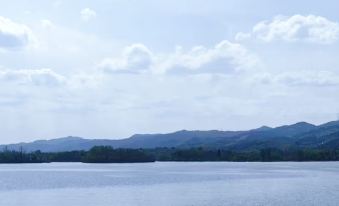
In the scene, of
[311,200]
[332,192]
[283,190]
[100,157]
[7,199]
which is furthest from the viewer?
[100,157]

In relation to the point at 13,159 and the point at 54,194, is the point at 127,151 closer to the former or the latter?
the point at 13,159

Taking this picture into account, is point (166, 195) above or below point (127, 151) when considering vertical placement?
below

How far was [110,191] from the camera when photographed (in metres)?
69.3

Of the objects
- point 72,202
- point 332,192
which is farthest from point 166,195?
point 332,192

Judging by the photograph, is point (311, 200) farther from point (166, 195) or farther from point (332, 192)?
point (166, 195)

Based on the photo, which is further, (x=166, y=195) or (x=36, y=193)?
(x=36, y=193)

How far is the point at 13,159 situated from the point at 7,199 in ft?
463

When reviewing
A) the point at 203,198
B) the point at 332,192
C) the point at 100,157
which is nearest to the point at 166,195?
the point at 203,198

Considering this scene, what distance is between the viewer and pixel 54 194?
66188 mm

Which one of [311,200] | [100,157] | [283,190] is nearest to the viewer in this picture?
[311,200]

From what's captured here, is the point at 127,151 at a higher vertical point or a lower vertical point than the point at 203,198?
higher

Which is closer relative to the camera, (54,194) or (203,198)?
(203,198)

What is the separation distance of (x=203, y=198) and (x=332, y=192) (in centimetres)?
1377

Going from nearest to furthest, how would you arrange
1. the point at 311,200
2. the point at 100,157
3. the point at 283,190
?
the point at 311,200 < the point at 283,190 < the point at 100,157
